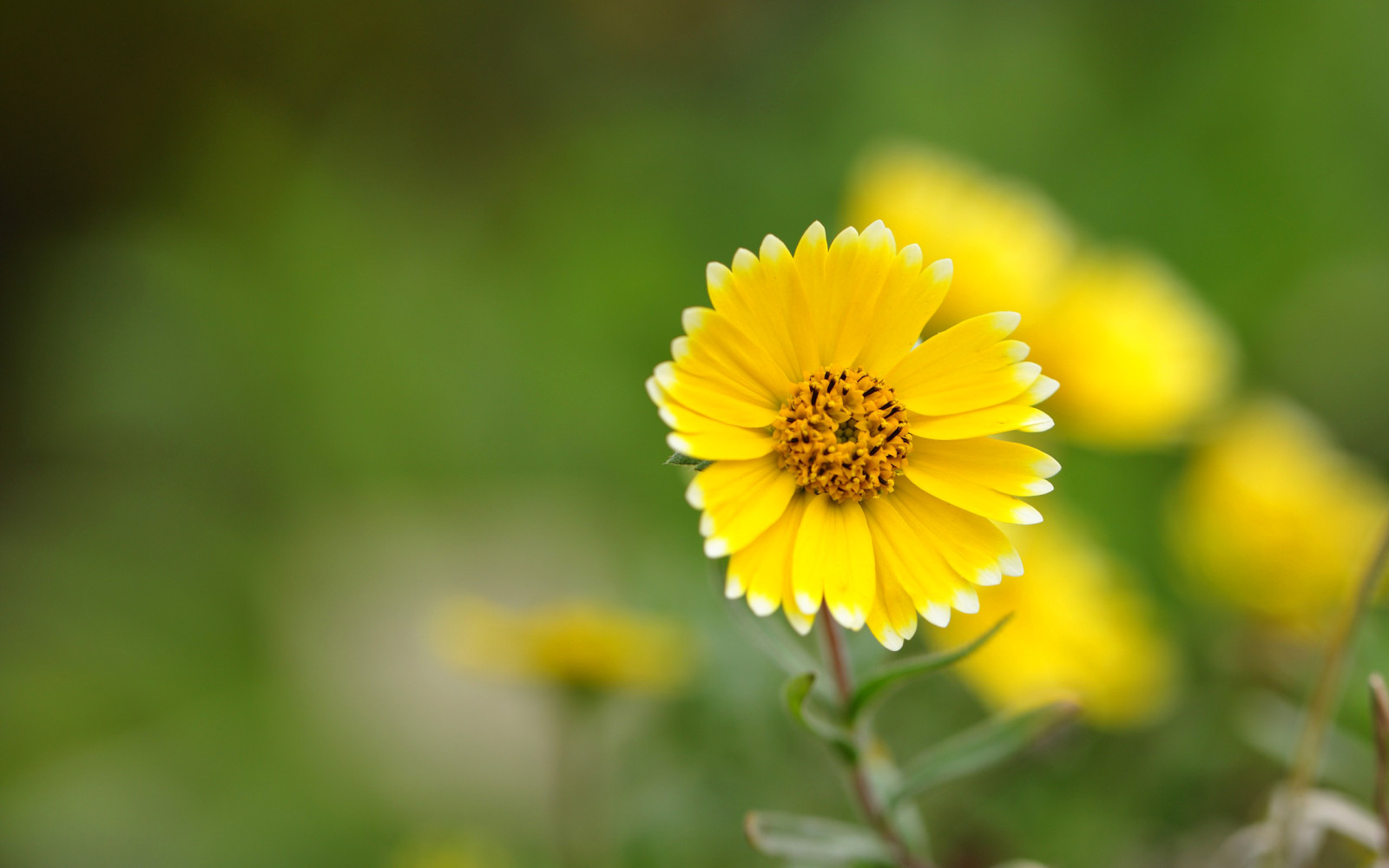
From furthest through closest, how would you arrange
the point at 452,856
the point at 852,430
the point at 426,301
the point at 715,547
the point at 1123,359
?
the point at 426,301, the point at 1123,359, the point at 452,856, the point at 852,430, the point at 715,547

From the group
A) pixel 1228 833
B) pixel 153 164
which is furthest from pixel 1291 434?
pixel 153 164

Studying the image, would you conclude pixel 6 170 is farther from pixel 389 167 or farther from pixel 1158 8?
pixel 1158 8

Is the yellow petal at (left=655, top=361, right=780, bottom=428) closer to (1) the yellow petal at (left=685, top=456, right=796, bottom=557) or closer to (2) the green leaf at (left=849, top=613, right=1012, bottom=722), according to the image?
(1) the yellow petal at (left=685, top=456, right=796, bottom=557)

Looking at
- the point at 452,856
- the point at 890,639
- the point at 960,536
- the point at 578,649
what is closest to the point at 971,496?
the point at 960,536

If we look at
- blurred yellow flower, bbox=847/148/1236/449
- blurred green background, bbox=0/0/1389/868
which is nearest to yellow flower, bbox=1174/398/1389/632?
blurred yellow flower, bbox=847/148/1236/449

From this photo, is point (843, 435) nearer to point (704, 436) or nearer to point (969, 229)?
point (704, 436)

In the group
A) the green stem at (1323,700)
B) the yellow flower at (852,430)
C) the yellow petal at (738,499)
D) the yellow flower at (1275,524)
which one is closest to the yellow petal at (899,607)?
the yellow flower at (852,430)

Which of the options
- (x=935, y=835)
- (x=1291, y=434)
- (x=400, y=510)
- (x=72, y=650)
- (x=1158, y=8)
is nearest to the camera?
(x=935, y=835)
